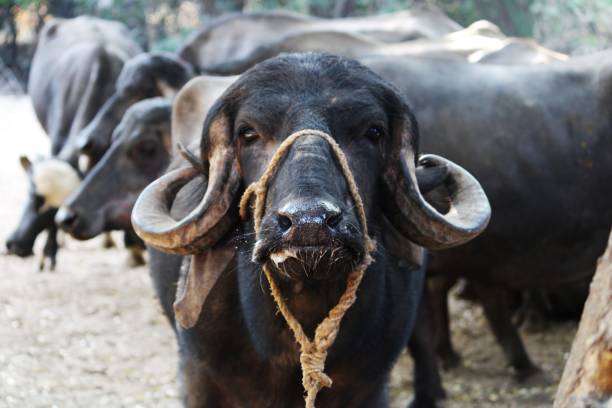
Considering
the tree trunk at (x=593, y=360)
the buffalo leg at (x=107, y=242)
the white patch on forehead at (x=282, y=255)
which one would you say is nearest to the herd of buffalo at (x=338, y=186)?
the white patch on forehead at (x=282, y=255)

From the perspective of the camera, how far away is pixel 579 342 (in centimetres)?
276

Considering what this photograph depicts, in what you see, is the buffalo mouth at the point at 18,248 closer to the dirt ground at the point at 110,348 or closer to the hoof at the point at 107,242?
the dirt ground at the point at 110,348

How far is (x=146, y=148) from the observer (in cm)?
579

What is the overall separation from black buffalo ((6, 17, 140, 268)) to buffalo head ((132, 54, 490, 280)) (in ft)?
15.8

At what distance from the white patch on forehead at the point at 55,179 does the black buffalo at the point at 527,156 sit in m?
3.25

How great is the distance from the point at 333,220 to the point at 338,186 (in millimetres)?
229

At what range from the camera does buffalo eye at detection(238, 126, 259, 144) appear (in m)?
3.35

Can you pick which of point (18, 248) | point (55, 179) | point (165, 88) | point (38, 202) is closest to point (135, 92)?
point (165, 88)

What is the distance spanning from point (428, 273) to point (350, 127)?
8.67 feet

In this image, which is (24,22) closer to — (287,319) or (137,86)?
(137,86)

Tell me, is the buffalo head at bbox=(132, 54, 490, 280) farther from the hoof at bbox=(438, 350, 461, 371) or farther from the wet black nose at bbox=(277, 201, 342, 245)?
the hoof at bbox=(438, 350, 461, 371)

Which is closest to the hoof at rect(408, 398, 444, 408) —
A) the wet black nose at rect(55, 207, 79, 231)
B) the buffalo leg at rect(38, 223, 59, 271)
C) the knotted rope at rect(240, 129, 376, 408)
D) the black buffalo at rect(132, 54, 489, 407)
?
the black buffalo at rect(132, 54, 489, 407)

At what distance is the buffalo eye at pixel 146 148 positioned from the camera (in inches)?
227

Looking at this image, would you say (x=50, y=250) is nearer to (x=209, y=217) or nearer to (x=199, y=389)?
(x=199, y=389)
